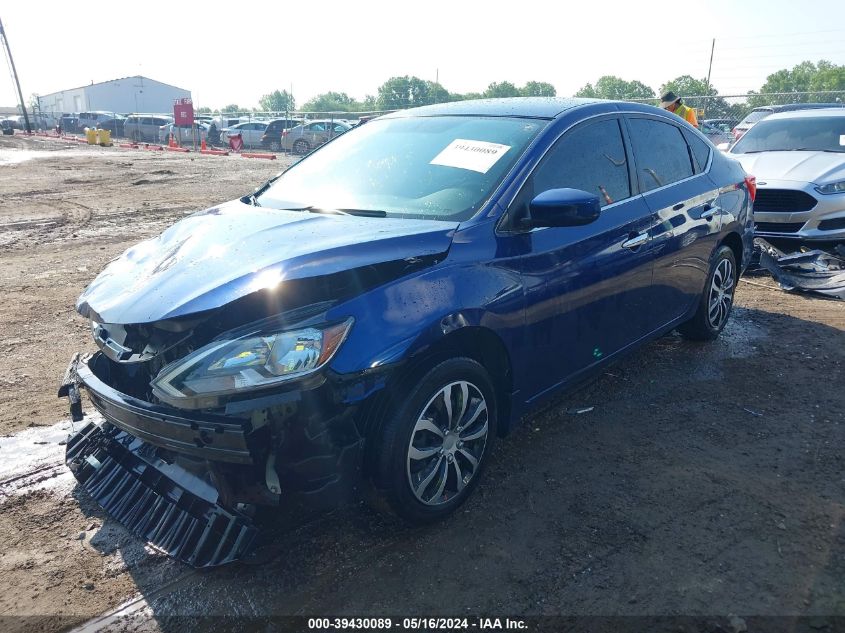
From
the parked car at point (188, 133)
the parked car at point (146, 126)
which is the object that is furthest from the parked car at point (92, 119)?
the parked car at point (188, 133)

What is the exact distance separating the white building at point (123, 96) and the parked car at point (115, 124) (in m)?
Answer: 53.6

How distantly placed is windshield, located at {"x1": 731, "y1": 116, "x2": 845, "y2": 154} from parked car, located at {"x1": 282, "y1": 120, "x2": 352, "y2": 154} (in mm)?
21971

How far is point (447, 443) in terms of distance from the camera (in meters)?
2.98

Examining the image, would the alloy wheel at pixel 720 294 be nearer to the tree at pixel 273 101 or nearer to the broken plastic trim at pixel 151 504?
the broken plastic trim at pixel 151 504

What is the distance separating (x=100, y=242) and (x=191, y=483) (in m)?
7.61

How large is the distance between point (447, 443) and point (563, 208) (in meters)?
1.20

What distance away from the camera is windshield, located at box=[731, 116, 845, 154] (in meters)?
8.70

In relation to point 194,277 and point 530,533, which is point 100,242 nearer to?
point 194,277

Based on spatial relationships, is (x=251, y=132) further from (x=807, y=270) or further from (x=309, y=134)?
(x=807, y=270)

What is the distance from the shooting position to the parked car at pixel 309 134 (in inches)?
1161

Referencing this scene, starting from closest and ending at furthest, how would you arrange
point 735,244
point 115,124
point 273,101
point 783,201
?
point 735,244 < point 783,201 < point 115,124 < point 273,101

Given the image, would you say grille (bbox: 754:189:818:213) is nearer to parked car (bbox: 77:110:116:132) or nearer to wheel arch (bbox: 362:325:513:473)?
wheel arch (bbox: 362:325:513:473)

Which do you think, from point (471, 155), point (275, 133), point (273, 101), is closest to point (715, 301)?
point (471, 155)

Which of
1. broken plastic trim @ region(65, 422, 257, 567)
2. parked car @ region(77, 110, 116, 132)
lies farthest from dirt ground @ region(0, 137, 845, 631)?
parked car @ region(77, 110, 116, 132)
